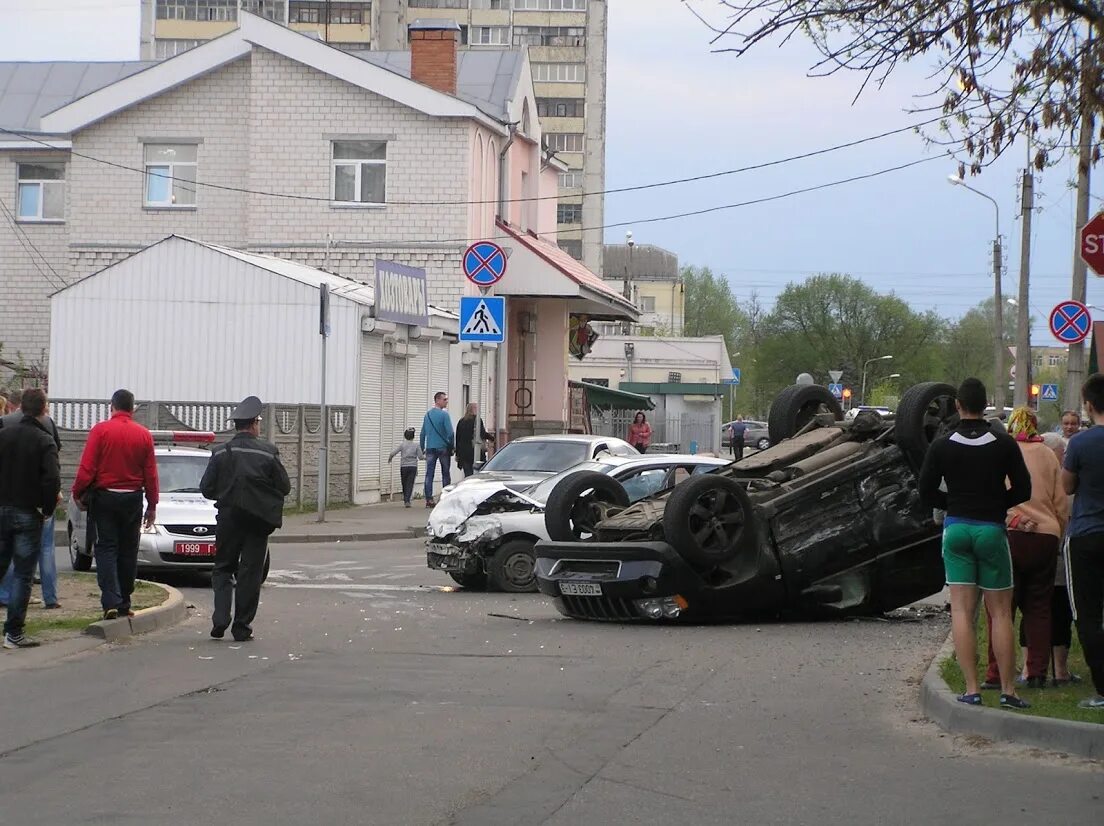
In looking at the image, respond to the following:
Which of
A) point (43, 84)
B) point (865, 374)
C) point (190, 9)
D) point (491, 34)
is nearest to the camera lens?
point (43, 84)

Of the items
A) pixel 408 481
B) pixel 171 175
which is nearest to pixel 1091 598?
pixel 408 481

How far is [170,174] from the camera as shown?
129 feet

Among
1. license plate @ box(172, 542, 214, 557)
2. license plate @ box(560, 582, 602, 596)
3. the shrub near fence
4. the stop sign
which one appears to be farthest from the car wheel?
the stop sign

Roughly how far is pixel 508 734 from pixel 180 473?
34.6 ft

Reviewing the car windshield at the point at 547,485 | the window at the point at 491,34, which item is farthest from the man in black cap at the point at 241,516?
the window at the point at 491,34

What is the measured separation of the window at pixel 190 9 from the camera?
99.6 meters

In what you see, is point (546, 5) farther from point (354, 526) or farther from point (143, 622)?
point (143, 622)

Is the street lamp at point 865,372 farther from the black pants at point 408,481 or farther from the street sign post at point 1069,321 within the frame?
the street sign post at point 1069,321

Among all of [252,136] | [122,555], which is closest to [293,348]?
[252,136]

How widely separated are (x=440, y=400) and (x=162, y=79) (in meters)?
14.5

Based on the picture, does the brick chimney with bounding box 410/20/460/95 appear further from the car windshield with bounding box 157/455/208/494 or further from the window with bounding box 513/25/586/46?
the window with bounding box 513/25/586/46

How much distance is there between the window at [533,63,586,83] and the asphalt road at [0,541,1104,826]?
9204cm

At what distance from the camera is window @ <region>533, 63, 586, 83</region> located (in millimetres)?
103062

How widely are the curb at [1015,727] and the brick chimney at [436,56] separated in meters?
32.7
